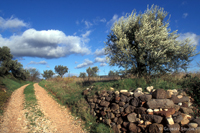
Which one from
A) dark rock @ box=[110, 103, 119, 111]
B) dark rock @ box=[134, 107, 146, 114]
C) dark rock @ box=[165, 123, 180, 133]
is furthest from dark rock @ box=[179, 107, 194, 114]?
dark rock @ box=[110, 103, 119, 111]

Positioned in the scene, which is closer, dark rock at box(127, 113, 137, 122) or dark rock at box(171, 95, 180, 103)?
dark rock at box(171, 95, 180, 103)

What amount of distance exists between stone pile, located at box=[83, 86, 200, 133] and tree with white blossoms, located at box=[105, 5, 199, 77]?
3.57 metres

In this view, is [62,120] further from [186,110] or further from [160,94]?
[186,110]

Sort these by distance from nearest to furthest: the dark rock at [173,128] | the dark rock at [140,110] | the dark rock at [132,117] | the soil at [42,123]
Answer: the dark rock at [173,128] → the dark rock at [140,110] → the dark rock at [132,117] → the soil at [42,123]

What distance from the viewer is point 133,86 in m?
7.30

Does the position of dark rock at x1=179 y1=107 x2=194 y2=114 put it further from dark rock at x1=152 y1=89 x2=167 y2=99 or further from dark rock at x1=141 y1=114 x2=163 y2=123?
dark rock at x1=141 y1=114 x2=163 y2=123

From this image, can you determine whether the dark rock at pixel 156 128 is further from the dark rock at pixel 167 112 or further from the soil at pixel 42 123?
the soil at pixel 42 123

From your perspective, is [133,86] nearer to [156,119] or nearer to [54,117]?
[156,119]

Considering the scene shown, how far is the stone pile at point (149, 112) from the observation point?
4.30m

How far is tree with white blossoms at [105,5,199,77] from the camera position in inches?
346

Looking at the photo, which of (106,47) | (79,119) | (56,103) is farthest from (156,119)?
(56,103)

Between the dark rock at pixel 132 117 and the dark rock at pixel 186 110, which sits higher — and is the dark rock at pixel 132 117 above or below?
below

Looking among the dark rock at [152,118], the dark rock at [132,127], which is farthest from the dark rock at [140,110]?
the dark rock at [132,127]

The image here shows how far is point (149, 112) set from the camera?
4.97 m
